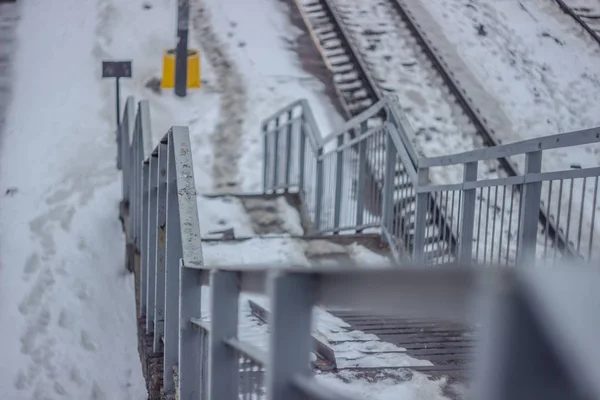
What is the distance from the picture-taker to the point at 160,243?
4023 mm

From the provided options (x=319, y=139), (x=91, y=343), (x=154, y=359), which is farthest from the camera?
(x=319, y=139)

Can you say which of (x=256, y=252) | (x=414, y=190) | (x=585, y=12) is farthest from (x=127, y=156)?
(x=585, y=12)

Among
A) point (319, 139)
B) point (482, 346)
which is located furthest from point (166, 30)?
point (482, 346)

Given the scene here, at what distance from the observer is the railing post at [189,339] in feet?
9.54

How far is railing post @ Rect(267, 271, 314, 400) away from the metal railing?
189cm

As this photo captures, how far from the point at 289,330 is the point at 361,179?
475 cm

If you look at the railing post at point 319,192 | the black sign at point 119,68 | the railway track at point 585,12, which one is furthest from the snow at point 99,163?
the railway track at point 585,12

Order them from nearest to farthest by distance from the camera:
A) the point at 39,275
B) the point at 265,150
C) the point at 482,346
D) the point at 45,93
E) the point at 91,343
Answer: the point at 482,346, the point at 91,343, the point at 39,275, the point at 265,150, the point at 45,93

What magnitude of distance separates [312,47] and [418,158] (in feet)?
26.9

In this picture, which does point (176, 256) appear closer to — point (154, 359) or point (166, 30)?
point (154, 359)

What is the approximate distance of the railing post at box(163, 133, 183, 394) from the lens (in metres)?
3.54

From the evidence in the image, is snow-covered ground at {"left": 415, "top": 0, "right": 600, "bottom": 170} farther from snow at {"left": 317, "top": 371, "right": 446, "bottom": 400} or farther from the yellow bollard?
snow at {"left": 317, "top": 371, "right": 446, "bottom": 400}

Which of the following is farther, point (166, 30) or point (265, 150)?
point (166, 30)

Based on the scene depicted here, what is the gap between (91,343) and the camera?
5.93 m
